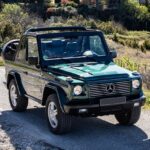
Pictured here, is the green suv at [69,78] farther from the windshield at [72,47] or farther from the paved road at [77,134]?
the paved road at [77,134]

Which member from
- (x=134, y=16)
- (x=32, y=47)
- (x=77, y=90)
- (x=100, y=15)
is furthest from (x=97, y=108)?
(x=100, y=15)

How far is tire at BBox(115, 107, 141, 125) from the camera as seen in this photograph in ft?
31.2

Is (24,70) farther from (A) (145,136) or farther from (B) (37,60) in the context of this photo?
(A) (145,136)

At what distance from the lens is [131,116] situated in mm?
9570

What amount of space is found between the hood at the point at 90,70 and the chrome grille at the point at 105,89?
16 centimetres

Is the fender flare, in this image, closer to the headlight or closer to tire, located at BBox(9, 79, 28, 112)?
the headlight

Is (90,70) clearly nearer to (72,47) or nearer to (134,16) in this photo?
(72,47)

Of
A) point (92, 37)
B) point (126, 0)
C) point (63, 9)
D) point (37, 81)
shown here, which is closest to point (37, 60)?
point (37, 81)

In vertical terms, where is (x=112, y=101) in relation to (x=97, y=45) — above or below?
below

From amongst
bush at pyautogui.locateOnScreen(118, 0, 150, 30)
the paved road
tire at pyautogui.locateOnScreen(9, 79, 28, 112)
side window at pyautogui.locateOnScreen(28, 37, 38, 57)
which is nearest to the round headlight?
the paved road

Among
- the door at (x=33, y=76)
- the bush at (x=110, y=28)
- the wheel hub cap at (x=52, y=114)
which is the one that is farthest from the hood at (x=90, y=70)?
the bush at (x=110, y=28)

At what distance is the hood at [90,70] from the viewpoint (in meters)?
9.04

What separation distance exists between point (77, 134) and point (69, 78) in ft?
3.52

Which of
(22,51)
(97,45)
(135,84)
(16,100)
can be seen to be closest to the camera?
(135,84)
